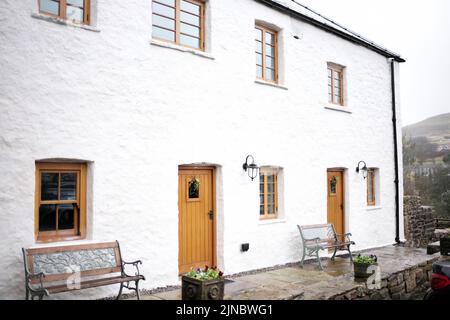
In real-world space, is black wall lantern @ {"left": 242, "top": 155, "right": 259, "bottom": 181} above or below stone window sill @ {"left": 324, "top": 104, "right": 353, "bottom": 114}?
below

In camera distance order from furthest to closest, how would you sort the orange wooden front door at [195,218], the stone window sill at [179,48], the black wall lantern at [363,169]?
the black wall lantern at [363,169]
the orange wooden front door at [195,218]
the stone window sill at [179,48]

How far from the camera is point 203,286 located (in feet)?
16.5

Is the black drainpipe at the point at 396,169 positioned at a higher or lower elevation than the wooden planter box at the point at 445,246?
higher

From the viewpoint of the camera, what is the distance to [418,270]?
26.7 ft

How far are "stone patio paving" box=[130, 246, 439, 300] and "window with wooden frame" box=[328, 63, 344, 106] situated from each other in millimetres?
4397

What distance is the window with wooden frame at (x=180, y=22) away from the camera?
6.79m

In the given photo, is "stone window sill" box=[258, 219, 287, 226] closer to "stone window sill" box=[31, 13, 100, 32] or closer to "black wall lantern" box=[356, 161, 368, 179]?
"black wall lantern" box=[356, 161, 368, 179]

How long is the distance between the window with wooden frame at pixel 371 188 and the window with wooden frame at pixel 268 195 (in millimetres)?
4314

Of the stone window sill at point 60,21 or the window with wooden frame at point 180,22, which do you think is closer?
the stone window sill at point 60,21

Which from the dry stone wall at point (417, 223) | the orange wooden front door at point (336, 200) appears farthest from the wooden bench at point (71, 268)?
the dry stone wall at point (417, 223)

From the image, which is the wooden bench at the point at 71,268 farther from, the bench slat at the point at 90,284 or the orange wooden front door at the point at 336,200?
the orange wooden front door at the point at 336,200

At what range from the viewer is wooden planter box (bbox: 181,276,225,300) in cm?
503

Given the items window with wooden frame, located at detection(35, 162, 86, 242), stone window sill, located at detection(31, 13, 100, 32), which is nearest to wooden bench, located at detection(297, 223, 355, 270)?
window with wooden frame, located at detection(35, 162, 86, 242)
